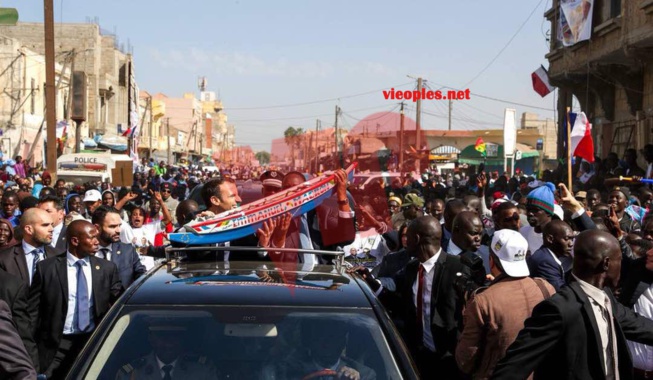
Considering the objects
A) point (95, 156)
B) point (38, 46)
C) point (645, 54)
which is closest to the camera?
point (645, 54)

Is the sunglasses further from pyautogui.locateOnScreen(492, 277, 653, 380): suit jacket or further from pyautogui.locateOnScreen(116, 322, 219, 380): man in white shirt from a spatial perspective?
pyautogui.locateOnScreen(116, 322, 219, 380): man in white shirt

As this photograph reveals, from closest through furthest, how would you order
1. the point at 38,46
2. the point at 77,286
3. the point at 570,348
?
the point at 570,348 < the point at 77,286 < the point at 38,46

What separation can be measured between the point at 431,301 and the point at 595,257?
5.62ft

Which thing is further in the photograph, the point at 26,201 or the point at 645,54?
the point at 645,54

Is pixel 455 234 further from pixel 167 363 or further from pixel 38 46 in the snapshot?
pixel 38 46

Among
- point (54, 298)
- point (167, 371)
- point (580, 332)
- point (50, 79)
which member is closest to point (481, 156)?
point (50, 79)

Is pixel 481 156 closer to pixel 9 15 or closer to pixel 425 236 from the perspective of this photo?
pixel 9 15

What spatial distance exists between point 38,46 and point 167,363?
2044 inches

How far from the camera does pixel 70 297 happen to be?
582 cm

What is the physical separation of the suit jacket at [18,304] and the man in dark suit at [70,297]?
0.17m

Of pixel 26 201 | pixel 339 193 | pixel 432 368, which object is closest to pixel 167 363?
pixel 432 368

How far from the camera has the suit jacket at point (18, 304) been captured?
5.27 m

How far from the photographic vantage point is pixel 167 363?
403 centimetres

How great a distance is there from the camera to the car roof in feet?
13.6
